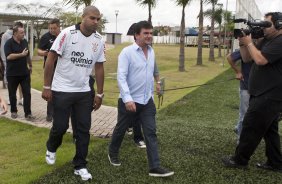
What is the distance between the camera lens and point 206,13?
1364 inches

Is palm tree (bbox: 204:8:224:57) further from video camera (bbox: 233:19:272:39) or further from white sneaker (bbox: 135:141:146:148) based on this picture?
video camera (bbox: 233:19:272:39)

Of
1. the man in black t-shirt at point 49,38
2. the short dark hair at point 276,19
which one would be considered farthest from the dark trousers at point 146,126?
the man in black t-shirt at point 49,38

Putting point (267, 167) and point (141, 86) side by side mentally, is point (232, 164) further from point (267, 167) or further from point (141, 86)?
point (141, 86)

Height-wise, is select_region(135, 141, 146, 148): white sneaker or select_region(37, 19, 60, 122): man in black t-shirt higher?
select_region(37, 19, 60, 122): man in black t-shirt

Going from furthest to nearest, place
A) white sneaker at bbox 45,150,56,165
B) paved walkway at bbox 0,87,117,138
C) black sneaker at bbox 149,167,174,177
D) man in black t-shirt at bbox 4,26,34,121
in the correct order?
man in black t-shirt at bbox 4,26,34,121 < paved walkway at bbox 0,87,117,138 < white sneaker at bbox 45,150,56,165 < black sneaker at bbox 149,167,174,177

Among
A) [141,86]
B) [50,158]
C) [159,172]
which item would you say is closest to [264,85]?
[141,86]

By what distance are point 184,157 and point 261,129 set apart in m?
1.21

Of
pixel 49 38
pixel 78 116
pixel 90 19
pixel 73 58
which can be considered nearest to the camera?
pixel 90 19

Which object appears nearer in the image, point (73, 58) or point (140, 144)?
point (73, 58)

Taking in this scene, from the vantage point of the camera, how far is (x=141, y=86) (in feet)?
16.7

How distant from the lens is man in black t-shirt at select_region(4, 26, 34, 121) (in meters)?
7.98

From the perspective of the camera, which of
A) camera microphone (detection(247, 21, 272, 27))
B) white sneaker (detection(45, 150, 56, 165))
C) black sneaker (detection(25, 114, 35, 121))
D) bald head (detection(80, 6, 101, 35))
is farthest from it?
black sneaker (detection(25, 114, 35, 121))

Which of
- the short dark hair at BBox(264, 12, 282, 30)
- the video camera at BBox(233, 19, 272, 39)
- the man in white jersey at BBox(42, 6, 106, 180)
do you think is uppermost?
the short dark hair at BBox(264, 12, 282, 30)

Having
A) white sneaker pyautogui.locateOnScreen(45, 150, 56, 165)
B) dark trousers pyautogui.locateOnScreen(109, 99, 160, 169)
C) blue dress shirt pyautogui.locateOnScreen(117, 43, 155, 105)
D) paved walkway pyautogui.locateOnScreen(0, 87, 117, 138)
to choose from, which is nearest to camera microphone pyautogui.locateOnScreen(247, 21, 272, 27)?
blue dress shirt pyautogui.locateOnScreen(117, 43, 155, 105)
